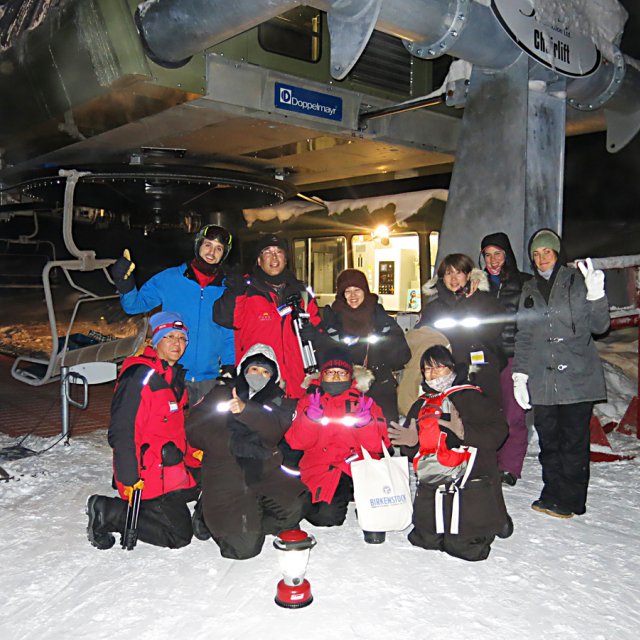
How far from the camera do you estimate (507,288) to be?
4.18 m

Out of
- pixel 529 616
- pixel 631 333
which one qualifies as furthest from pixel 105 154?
pixel 631 333

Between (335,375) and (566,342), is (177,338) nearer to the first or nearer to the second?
(335,375)

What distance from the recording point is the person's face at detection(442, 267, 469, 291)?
4117mm

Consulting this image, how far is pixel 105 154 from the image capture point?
7926mm

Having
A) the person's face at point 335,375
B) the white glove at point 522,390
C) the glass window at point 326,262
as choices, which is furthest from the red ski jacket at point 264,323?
the glass window at point 326,262

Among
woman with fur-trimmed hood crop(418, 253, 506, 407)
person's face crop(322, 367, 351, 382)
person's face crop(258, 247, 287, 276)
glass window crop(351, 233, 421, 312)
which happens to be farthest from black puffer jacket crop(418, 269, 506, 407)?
glass window crop(351, 233, 421, 312)

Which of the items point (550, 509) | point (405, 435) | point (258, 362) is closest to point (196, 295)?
point (258, 362)

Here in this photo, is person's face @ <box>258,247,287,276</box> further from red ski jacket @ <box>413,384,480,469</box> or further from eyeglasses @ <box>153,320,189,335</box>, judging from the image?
red ski jacket @ <box>413,384,480,469</box>

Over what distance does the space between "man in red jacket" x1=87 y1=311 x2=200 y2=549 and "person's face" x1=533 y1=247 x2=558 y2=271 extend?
217 cm

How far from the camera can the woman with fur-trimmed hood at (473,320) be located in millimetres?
4066

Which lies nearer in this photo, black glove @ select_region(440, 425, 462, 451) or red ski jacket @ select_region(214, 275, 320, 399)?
black glove @ select_region(440, 425, 462, 451)

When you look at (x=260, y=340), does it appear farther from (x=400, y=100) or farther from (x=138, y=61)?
(x=400, y=100)

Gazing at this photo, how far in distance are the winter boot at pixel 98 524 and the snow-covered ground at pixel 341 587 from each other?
0.05 meters

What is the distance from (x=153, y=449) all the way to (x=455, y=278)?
2.12 metres
